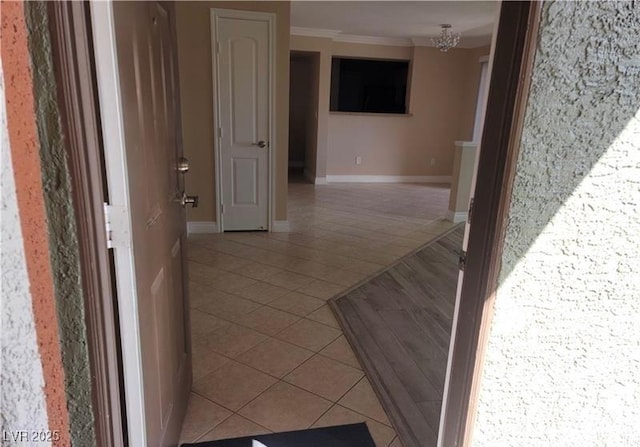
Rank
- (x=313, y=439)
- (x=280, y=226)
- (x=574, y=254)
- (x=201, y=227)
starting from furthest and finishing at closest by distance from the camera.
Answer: (x=280, y=226) < (x=201, y=227) < (x=313, y=439) < (x=574, y=254)

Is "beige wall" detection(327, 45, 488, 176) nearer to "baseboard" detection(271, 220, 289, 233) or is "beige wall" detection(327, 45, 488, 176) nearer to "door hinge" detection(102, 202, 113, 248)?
"baseboard" detection(271, 220, 289, 233)

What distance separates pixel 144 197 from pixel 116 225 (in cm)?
18

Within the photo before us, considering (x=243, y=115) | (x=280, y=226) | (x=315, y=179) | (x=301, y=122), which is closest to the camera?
(x=243, y=115)

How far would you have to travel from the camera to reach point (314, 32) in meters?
6.62

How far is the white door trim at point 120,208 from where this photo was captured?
0.89m

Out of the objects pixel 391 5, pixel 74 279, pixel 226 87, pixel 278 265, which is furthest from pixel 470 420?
pixel 391 5

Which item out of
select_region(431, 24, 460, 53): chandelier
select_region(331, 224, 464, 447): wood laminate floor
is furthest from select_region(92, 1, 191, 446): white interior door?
select_region(431, 24, 460, 53): chandelier

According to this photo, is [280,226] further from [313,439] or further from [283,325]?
[313,439]

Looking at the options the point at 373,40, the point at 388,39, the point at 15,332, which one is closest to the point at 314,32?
the point at 373,40

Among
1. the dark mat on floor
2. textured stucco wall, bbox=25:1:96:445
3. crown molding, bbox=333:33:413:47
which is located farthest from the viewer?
crown molding, bbox=333:33:413:47

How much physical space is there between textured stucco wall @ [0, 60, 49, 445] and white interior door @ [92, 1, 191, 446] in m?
0.18

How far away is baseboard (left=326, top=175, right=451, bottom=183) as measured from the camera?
784 centimetres

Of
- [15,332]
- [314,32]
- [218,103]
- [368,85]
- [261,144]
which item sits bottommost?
[15,332]

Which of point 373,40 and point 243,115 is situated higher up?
point 373,40
